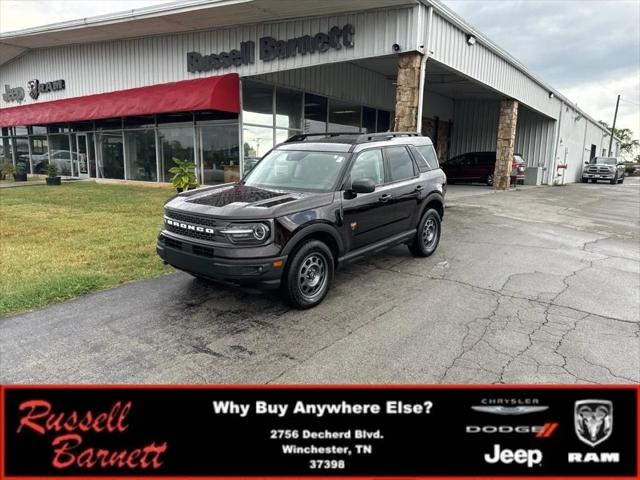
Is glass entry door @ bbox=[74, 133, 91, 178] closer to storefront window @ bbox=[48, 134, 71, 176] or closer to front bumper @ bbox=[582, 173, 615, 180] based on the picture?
storefront window @ bbox=[48, 134, 71, 176]

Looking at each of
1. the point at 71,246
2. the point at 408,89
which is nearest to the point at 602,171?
the point at 408,89

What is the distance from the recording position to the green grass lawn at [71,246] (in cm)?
527

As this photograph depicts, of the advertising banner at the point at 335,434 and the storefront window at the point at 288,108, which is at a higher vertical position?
the storefront window at the point at 288,108

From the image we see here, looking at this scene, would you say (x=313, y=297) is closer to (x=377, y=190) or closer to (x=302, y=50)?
(x=377, y=190)

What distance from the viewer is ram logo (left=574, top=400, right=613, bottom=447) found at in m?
2.08

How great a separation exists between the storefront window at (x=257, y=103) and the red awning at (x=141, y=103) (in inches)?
19.6

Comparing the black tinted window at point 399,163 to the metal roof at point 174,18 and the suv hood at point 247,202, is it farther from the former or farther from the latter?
the metal roof at point 174,18

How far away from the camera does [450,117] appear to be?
2831 centimetres

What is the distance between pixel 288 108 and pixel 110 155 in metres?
8.85

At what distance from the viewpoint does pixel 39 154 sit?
75.8 ft

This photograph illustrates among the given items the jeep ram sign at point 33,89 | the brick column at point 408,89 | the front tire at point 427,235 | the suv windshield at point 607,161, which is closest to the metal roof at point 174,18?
the brick column at point 408,89

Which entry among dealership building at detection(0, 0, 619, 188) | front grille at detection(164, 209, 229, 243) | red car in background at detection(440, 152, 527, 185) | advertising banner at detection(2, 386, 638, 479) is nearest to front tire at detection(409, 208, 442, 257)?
front grille at detection(164, 209, 229, 243)

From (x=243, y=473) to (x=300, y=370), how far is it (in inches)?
52.7

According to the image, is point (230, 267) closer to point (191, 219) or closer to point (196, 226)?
point (196, 226)
